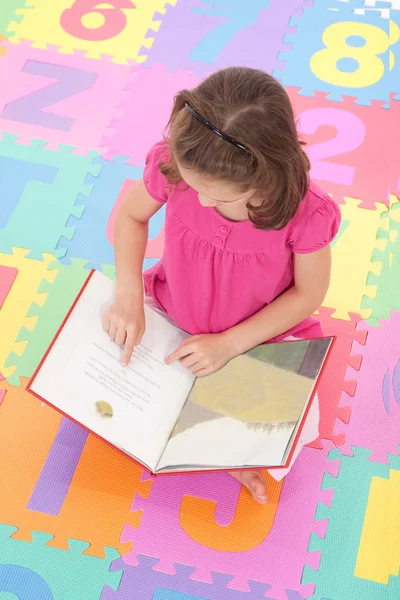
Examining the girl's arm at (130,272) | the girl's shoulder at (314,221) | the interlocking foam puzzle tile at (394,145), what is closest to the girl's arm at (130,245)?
the girl's arm at (130,272)

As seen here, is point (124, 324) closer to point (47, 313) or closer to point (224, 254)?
point (224, 254)

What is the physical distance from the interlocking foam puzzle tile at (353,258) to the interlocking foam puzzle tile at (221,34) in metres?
0.48

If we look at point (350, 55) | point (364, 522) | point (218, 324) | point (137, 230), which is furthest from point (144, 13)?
point (364, 522)

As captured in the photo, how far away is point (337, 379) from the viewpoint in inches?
53.6

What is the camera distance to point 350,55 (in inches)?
70.4

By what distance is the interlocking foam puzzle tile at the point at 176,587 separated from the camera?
1154 mm

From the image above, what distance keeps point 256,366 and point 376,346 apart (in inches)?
15.4

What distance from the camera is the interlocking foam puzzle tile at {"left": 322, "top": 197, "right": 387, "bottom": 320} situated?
1.45 m

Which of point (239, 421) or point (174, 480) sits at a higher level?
point (239, 421)

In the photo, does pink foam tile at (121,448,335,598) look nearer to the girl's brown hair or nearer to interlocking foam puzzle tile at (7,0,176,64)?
the girl's brown hair

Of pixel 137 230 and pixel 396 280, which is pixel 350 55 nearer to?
pixel 396 280

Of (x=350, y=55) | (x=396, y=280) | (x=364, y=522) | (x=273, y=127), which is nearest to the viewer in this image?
(x=273, y=127)

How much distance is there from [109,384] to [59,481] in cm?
27

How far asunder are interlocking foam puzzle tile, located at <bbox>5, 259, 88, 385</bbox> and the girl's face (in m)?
0.63
